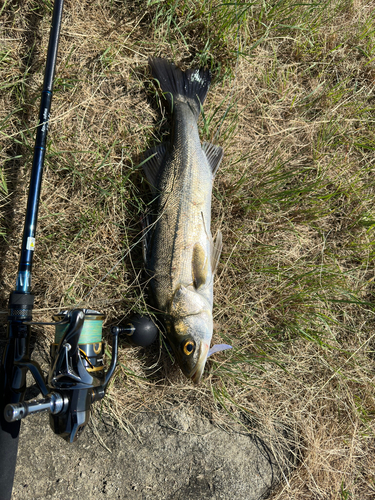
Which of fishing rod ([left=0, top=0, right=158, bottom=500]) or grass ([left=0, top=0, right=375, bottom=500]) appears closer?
fishing rod ([left=0, top=0, right=158, bottom=500])

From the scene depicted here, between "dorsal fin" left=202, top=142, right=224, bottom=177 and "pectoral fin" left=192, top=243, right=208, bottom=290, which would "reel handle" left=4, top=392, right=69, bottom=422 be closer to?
"pectoral fin" left=192, top=243, right=208, bottom=290

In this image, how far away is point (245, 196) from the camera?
2707 millimetres

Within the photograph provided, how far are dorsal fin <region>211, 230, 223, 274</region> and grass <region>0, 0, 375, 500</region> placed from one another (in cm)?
18

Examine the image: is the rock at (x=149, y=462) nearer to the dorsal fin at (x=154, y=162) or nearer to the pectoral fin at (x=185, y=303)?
the pectoral fin at (x=185, y=303)

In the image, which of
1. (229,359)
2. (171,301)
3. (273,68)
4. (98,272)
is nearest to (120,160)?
(98,272)

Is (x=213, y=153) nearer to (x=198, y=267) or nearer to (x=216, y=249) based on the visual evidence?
(x=216, y=249)

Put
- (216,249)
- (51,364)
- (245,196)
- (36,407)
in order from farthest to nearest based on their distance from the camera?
(245,196) → (216,249) → (51,364) → (36,407)

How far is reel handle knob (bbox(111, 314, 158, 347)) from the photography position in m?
2.38

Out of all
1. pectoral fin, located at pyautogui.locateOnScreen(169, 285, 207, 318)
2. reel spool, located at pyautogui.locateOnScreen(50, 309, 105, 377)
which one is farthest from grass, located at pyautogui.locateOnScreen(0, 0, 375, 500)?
reel spool, located at pyautogui.locateOnScreen(50, 309, 105, 377)

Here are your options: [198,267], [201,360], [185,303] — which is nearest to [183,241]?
[198,267]

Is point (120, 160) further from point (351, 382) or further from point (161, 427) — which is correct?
point (351, 382)

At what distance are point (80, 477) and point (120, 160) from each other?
2280 mm

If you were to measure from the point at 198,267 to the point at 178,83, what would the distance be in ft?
4.45

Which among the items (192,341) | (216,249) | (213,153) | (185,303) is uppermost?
(213,153)
